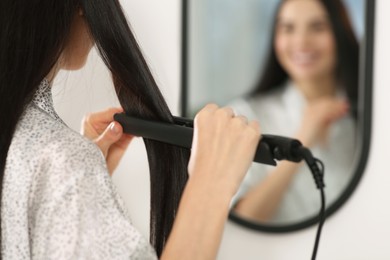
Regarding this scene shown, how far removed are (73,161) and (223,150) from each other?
15 cm

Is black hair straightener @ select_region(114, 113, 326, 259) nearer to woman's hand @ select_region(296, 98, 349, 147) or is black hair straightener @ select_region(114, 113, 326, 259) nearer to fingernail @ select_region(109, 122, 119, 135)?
fingernail @ select_region(109, 122, 119, 135)

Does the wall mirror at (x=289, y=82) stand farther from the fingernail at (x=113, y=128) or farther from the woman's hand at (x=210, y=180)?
the woman's hand at (x=210, y=180)

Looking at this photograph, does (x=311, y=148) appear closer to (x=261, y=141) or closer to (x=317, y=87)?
(x=317, y=87)

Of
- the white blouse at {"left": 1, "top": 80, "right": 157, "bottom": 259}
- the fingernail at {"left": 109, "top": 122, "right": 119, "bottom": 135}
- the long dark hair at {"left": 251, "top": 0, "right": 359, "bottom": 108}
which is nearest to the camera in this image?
the white blouse at {"left": 1, "top": 80, "right": 157, "bottom": 259}

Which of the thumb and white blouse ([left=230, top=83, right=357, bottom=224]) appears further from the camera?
white blouse ([left=230, top=83, right=357, bottom=224])

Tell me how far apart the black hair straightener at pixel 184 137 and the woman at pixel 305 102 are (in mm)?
531

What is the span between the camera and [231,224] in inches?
55.6

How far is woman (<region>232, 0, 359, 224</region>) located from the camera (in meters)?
1.28

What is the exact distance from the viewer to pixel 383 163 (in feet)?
4.18

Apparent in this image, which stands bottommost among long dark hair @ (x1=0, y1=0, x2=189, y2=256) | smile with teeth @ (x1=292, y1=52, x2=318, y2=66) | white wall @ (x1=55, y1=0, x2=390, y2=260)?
white wall @ (x1=55, y1=0, x2=390, y2=260)

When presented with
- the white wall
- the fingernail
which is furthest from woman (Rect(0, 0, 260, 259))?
the white wall

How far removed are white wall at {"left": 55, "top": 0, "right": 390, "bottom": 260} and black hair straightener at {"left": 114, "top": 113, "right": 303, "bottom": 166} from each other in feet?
1.51

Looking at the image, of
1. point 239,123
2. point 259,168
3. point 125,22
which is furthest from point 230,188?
point 259,168

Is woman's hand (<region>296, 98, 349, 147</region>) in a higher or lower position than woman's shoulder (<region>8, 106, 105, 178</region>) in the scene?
lower
